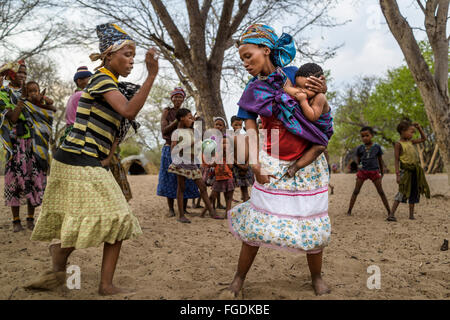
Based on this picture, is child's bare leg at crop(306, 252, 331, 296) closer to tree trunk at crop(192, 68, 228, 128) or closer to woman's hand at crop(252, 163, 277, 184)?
woman's hand at crop(252, 163, 277, 184)

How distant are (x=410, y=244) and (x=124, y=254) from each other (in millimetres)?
3428

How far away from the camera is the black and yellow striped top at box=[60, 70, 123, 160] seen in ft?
7.50

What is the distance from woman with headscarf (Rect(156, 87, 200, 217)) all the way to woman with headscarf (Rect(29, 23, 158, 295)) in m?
3.18

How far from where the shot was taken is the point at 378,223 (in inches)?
217

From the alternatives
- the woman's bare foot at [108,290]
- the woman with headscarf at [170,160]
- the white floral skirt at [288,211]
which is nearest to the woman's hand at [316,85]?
the white floral skirt at [288,211]

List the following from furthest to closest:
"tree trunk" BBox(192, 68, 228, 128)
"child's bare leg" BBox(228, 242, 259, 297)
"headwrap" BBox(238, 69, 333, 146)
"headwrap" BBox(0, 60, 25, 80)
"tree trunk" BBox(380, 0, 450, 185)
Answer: "tree trunk" BBox(192, 68, 228, 128), "tree trunk" BBox(380, 0, 450, 185), "headwrap" BBox(0, 60, 25, 80), "child's bare leg" BBox(228, 242, 259, 297), "headwrap" BBox(238, 69, 333, 146)

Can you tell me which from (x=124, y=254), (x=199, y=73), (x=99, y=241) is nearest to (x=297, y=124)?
(x=99, y=241)

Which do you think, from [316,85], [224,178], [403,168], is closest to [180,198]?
[224,178]

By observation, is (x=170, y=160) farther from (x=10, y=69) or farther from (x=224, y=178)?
(x=10, y=69)

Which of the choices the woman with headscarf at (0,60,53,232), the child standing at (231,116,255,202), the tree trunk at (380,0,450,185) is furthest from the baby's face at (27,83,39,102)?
the tree trunk at (380,0,450,185)

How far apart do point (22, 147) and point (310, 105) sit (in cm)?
416

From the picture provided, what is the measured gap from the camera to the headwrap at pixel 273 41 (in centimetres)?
236

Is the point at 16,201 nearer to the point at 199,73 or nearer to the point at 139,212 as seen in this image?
the point at 139,212

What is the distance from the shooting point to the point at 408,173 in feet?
19.5
